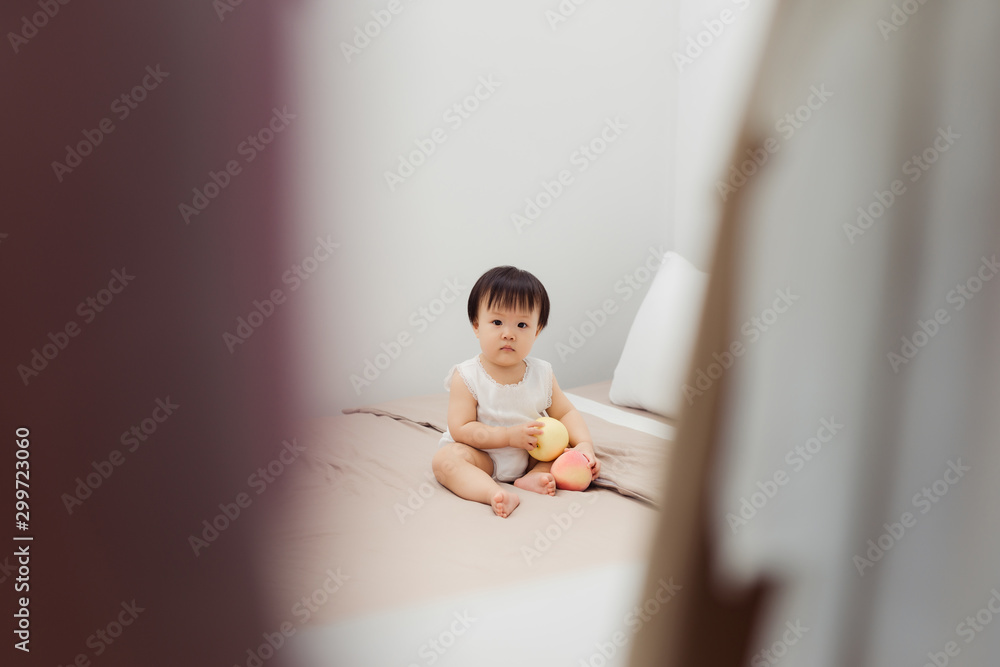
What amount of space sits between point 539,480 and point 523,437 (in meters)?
0.09

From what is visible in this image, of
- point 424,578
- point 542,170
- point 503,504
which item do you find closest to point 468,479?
point 503,504

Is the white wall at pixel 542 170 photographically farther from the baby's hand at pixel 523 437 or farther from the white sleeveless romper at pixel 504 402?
the baby's hand at pixel 523 437

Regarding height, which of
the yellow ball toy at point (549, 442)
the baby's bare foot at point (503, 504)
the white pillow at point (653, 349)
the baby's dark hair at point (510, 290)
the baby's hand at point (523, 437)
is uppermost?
the white pillow at point (653, 349)

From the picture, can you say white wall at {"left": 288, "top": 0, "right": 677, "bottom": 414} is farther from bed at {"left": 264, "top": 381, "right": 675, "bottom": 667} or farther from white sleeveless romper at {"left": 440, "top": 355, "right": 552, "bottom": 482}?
bed at {"left": 264, "top": 381, "right": 675, "bottom": 667}

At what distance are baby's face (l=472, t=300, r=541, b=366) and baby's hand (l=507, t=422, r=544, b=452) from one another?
137 millimetres

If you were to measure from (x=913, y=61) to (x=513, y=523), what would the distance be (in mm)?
802

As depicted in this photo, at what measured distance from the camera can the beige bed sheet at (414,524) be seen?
25 centimetres

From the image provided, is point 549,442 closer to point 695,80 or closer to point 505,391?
point 505,391

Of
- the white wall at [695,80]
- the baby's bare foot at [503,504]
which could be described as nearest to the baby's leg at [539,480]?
the baby's bare foot at [503,504]

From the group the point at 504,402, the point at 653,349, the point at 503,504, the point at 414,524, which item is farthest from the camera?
the point at 653,349

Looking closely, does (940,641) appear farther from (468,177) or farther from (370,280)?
(468,177)

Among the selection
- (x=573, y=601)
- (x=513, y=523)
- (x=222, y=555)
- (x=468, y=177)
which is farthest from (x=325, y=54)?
(x=468, y=177)

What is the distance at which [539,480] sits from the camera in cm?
118

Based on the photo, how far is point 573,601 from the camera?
516 mm
